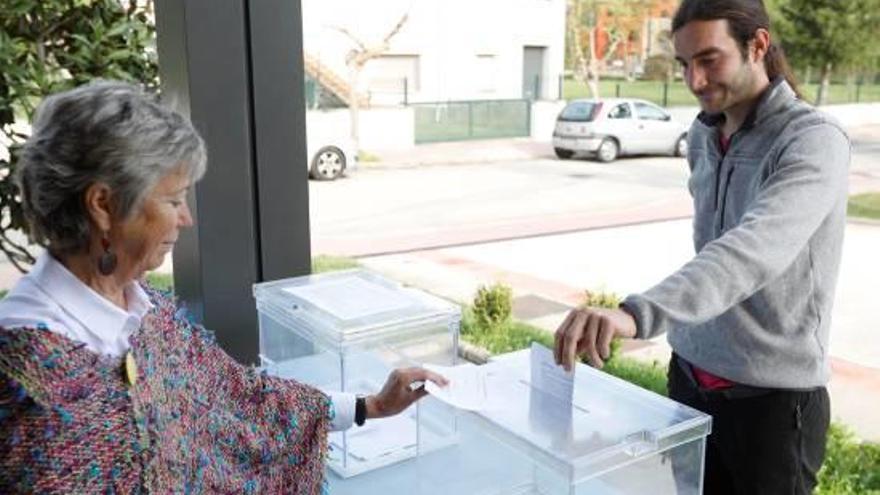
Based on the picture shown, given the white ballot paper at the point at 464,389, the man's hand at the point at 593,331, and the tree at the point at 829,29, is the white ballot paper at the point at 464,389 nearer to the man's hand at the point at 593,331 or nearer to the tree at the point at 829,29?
the man's hand at the point at 593,331

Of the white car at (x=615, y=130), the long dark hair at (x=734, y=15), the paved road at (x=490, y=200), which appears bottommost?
the paved road at (x=490, y=200)

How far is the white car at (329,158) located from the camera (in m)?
12.1

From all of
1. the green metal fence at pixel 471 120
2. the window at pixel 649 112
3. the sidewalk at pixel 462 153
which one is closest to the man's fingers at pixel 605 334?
the sidewalk at pixel 462 153

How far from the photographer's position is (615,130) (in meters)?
14.5

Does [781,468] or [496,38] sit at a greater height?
[496,38]

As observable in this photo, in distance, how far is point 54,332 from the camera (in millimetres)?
1084

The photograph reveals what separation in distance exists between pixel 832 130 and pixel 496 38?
2004cm

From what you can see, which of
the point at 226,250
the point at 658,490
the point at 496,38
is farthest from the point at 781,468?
the point at 496,38

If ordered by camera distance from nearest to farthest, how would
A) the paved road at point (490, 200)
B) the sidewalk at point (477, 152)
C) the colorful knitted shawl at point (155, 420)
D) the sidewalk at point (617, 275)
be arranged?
1. the colorful knitted shawl at point (155, 420)
2. the sidewalk at point (617, 275)
3. the paved road at point (490, 200)
4. the sidewalk at point (477, 152)

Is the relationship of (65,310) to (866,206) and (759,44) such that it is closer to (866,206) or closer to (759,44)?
(759,44)

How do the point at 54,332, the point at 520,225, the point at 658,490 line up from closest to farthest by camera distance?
1. the point at 54,332
2. the point at 658,490
3. the point at 520,225

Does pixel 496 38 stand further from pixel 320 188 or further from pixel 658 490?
pixel 658 490

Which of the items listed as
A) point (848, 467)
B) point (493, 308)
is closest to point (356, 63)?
point (493, 308)

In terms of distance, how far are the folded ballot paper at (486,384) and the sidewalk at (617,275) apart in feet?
9.71
